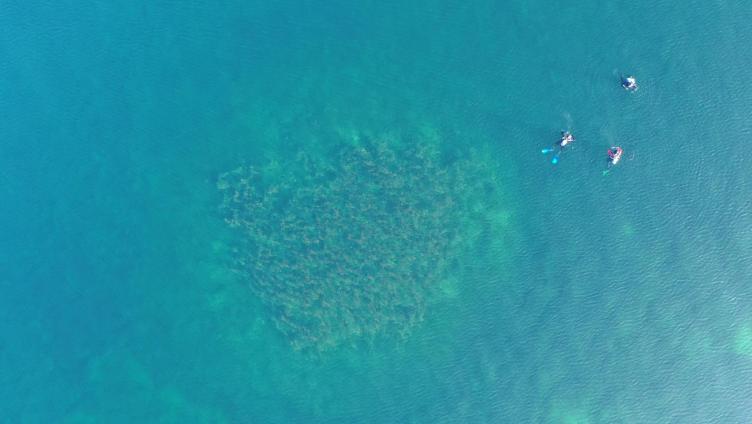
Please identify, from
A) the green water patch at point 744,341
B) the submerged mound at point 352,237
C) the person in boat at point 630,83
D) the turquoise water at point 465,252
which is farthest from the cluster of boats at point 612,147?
the green water patch at point 744,341

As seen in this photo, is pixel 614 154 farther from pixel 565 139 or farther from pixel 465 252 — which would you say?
pixel 465 252

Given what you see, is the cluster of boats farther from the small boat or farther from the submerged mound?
the submerged mound

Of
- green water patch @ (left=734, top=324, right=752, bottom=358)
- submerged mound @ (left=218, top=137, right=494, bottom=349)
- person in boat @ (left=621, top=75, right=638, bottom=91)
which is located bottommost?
green water patch @ (left=734, top=324, right=752, bottom=358)

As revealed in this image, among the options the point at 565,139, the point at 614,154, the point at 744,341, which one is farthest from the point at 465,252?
the point at 744,341

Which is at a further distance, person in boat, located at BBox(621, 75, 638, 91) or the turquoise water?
person in boat, located at BBox(621, 75, 638, 91)

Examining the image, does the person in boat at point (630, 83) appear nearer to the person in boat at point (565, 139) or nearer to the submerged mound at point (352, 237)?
the person in boat at point (565, 139)

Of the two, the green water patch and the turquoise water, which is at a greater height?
the turquoise water

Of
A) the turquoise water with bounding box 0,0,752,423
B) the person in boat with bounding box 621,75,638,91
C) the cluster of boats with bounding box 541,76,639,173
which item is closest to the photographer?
the turquoise water with bounding box 0,0,752,423

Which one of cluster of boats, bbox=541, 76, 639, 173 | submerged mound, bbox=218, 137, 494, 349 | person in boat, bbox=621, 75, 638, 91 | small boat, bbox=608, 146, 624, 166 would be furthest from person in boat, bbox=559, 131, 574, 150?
submerged mound, bbox=218, 137, 494, 349
